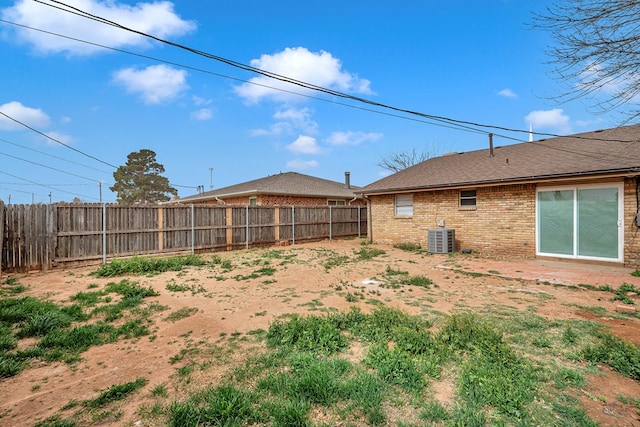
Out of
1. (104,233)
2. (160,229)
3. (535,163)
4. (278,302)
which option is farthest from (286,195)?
(278,302)

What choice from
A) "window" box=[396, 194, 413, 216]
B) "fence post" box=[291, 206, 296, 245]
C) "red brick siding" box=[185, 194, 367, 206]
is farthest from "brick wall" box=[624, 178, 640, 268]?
"red brick siding" box=[185, 194, 367, 206]

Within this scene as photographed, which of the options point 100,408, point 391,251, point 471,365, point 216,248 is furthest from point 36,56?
point 471,365

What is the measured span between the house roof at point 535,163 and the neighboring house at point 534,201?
3 cm

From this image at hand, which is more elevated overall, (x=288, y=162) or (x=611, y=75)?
(x=288, y=162)

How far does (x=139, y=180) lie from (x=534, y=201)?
40.3 meters

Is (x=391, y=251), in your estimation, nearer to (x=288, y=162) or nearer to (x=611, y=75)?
(x=611, y=75)

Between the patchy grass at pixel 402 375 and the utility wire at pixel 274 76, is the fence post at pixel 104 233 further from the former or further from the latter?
the patchy grass at pixel 402 375

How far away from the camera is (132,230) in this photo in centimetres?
1016

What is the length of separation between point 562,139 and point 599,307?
9.71 m

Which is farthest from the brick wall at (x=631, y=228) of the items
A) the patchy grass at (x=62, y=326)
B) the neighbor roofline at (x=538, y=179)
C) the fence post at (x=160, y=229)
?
the fence post at (x=160, y=229)

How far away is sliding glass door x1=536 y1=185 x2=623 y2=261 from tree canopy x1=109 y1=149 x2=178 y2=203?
130 ft

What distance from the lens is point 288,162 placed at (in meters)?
31.9

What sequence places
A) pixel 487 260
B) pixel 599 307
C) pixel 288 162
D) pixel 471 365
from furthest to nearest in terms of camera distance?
1. pixel 288 162
2. pixel 487 260
3. pixel 599 307
4. pixel 471 365

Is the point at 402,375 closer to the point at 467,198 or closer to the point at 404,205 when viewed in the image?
the point at 467,198
